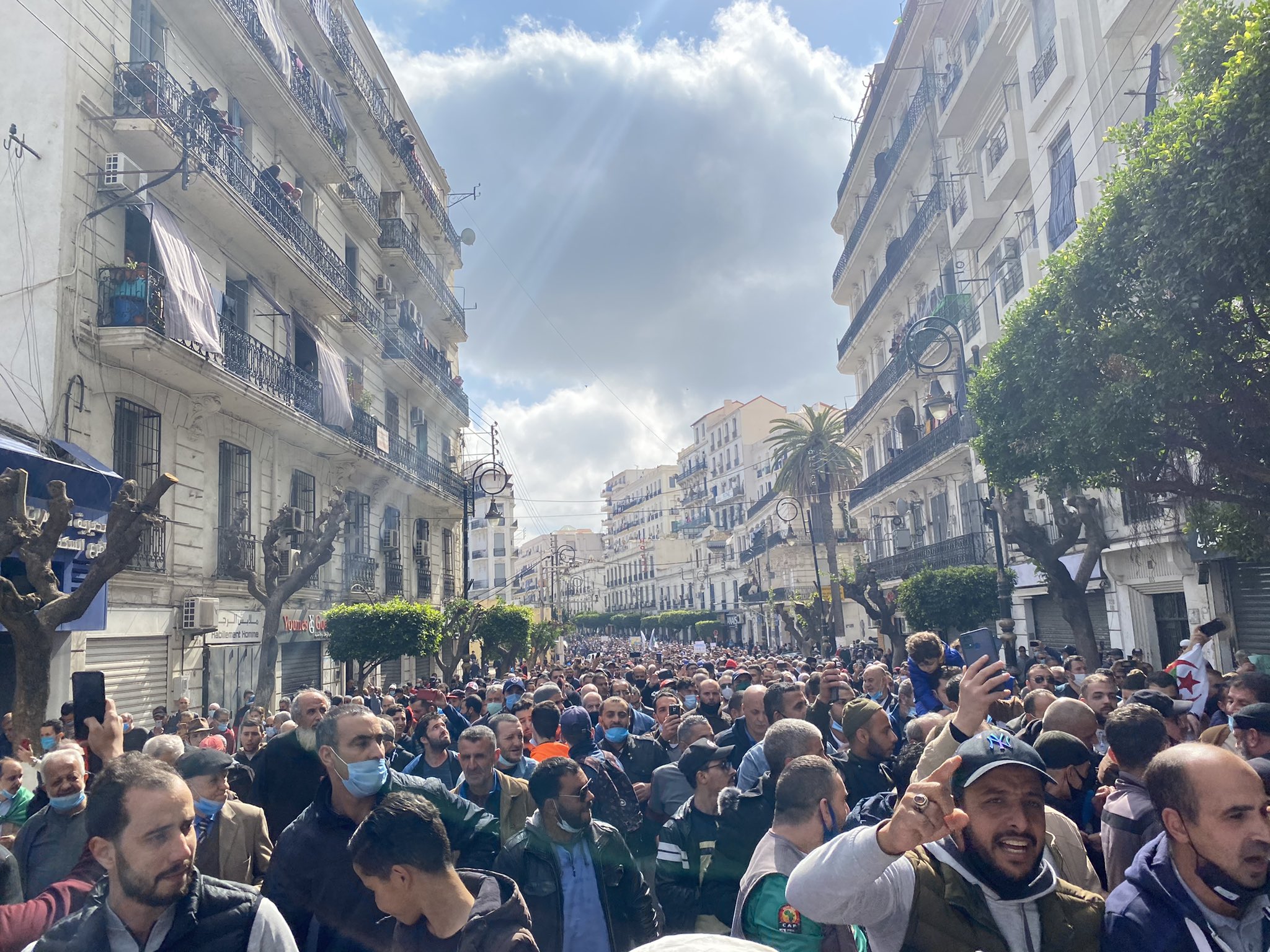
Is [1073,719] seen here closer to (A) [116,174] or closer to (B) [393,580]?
(A) [116,174]

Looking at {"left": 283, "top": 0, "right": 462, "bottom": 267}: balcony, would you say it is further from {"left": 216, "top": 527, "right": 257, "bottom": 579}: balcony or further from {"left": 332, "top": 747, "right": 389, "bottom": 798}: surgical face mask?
{"left": 332, "top": 747, "right": 389, "bottom": 798}: surgical face mask

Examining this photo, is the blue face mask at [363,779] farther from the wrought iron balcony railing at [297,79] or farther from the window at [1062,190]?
the window at [1062,190]

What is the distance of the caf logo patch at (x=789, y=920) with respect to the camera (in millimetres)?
3102

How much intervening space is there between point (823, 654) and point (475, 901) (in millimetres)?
30319

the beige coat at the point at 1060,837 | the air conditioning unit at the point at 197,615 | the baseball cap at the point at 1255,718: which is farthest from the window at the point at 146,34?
the baseball cap at the point at 1255,718

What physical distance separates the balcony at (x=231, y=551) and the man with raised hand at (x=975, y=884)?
52.4ft

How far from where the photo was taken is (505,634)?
26.8 meters

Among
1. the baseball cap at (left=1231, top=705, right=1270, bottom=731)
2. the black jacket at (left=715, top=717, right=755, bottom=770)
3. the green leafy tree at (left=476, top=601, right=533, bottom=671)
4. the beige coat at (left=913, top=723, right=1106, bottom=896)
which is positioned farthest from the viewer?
the green leafy tree at (left=476, top=601, right=533, bottom=671)

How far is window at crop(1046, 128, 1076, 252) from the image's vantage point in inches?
736

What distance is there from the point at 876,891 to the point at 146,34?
1769cm

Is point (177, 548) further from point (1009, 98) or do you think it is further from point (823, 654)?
point (823, 654)

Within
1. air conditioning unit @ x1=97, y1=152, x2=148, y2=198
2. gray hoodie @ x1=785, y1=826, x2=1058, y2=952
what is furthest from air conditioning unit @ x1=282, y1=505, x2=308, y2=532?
gray hoodie @ x1=785, y1=826, x2=1058, y2=952

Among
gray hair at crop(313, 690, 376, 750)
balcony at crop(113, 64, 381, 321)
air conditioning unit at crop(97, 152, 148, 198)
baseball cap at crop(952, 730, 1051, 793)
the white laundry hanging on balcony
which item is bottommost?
baseball cap at crop(952, 730, 1051, 793)

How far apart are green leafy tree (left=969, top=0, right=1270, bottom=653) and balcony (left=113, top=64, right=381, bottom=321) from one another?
12.6 m
